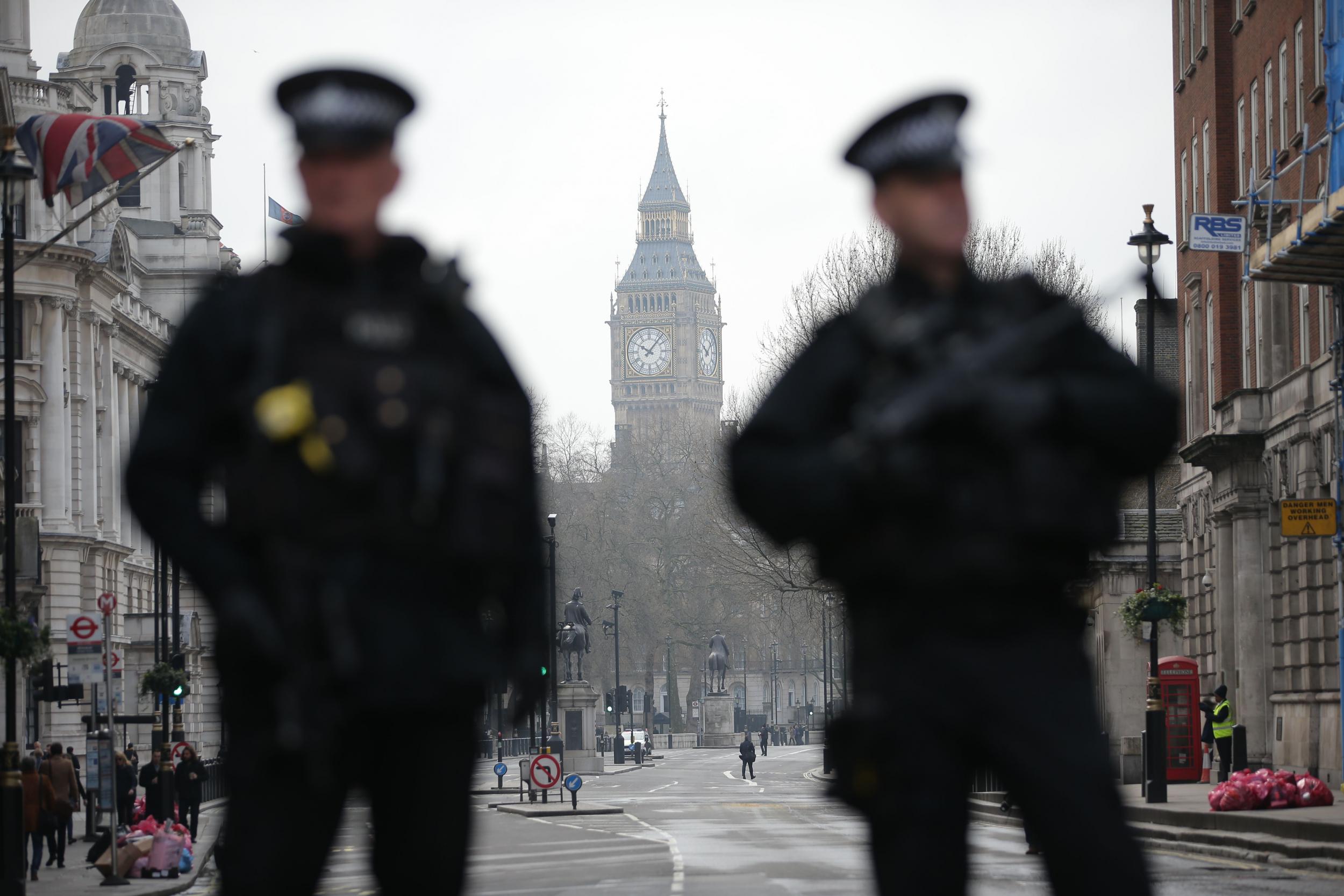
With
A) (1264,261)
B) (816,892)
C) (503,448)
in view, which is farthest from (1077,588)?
(1264,261)

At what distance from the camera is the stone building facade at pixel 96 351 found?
210 ft

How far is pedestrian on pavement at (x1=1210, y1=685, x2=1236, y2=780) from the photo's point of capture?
3650 centimetres

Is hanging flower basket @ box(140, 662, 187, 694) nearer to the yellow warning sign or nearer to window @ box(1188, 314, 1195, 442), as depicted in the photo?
window @ box(1188, 314, 1195, 442)

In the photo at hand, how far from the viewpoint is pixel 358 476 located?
14.3ft

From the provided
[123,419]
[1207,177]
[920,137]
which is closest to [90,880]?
[920,137]

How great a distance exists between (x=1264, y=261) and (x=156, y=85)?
234 feet

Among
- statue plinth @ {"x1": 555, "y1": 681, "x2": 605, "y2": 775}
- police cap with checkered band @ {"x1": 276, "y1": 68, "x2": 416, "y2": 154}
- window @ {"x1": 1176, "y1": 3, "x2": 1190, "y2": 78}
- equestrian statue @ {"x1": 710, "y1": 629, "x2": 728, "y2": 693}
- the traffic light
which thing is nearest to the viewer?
police cap with checkered band @ {"x1": 276, "y1": 68, "x2": 416, "y2": 154}

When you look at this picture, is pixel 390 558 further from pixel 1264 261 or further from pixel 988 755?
pixel 1264 261

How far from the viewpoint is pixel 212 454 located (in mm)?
4598

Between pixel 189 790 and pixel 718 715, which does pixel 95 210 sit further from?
pixel 718 715

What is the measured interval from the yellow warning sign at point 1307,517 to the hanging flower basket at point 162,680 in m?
22.4

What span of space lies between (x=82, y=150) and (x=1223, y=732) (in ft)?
64.2

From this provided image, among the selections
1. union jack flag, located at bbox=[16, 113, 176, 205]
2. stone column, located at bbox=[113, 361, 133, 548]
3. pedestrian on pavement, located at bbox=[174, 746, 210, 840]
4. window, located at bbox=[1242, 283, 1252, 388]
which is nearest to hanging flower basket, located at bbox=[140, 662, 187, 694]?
pedestrian on pavement, located at bbox=[174, 746, 210, 840]

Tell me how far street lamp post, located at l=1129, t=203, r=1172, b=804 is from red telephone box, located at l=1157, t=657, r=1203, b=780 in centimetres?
436
